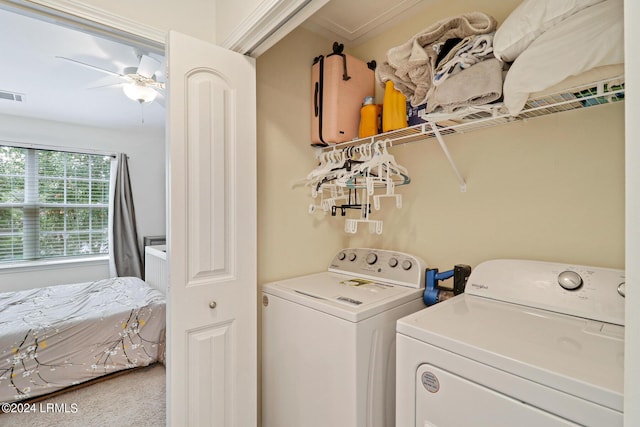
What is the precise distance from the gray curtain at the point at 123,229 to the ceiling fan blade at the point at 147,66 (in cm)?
257

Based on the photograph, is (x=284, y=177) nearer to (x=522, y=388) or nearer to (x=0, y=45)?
(x=522, y=388)

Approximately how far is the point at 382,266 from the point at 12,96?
4.27m

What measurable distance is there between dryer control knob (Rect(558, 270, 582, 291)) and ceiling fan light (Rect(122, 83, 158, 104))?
3.04m

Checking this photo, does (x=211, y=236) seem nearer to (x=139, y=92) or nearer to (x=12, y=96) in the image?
(x=139, y=92)

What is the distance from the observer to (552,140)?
1289mm

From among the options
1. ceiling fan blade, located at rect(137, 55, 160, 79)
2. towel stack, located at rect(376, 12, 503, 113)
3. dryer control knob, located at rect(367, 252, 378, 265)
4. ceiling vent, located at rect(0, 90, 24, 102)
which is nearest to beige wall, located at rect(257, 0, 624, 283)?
dryer control knob, located at rect(367, 252, 378, 265)

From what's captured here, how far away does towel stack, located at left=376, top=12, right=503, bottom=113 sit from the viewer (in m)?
1.10

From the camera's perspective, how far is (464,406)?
843mm

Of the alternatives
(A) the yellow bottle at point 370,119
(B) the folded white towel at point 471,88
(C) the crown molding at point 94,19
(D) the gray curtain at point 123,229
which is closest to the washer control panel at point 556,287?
(B) the folded white towel at point 471,88

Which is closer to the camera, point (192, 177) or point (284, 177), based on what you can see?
point (192, 177)

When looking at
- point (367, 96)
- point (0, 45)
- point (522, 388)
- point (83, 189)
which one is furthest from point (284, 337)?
point (83, 189)

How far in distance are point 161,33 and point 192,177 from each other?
2.09ft

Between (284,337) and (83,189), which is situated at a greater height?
(83,189)

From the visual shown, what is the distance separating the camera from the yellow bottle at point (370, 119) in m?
1.72
